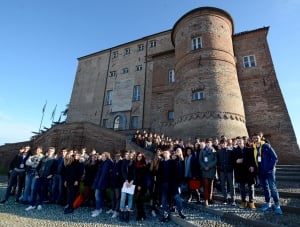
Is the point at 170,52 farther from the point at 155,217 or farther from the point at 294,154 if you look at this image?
the point at 155,217

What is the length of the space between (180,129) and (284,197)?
929 cm

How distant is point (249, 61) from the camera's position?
59.1 ft

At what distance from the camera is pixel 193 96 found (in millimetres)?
15516

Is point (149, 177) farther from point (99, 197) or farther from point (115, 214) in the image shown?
point (99, 197)

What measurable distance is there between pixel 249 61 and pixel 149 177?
54.0 feet

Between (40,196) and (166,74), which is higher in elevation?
(166,74)

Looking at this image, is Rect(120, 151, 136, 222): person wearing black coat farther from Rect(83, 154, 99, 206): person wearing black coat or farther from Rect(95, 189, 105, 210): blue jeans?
Rect(83, 154, 99, 206): person wearing black coat

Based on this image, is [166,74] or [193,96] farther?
[166,74]

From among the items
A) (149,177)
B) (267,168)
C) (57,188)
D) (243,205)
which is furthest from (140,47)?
(243,205)

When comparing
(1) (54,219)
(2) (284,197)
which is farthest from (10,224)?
(2) (284,197)

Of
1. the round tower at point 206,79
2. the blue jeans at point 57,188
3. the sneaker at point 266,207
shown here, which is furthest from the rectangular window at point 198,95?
the blue jeans at point 57,188

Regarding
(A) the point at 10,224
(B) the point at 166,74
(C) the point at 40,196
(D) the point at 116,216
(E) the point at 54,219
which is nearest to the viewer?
(A) the point at 10,224

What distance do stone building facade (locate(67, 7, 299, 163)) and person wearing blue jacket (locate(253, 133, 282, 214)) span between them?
315 inches

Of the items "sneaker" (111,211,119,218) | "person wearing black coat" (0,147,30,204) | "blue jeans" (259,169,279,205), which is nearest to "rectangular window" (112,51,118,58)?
"person wearing black coat" (0,147,30,204)
